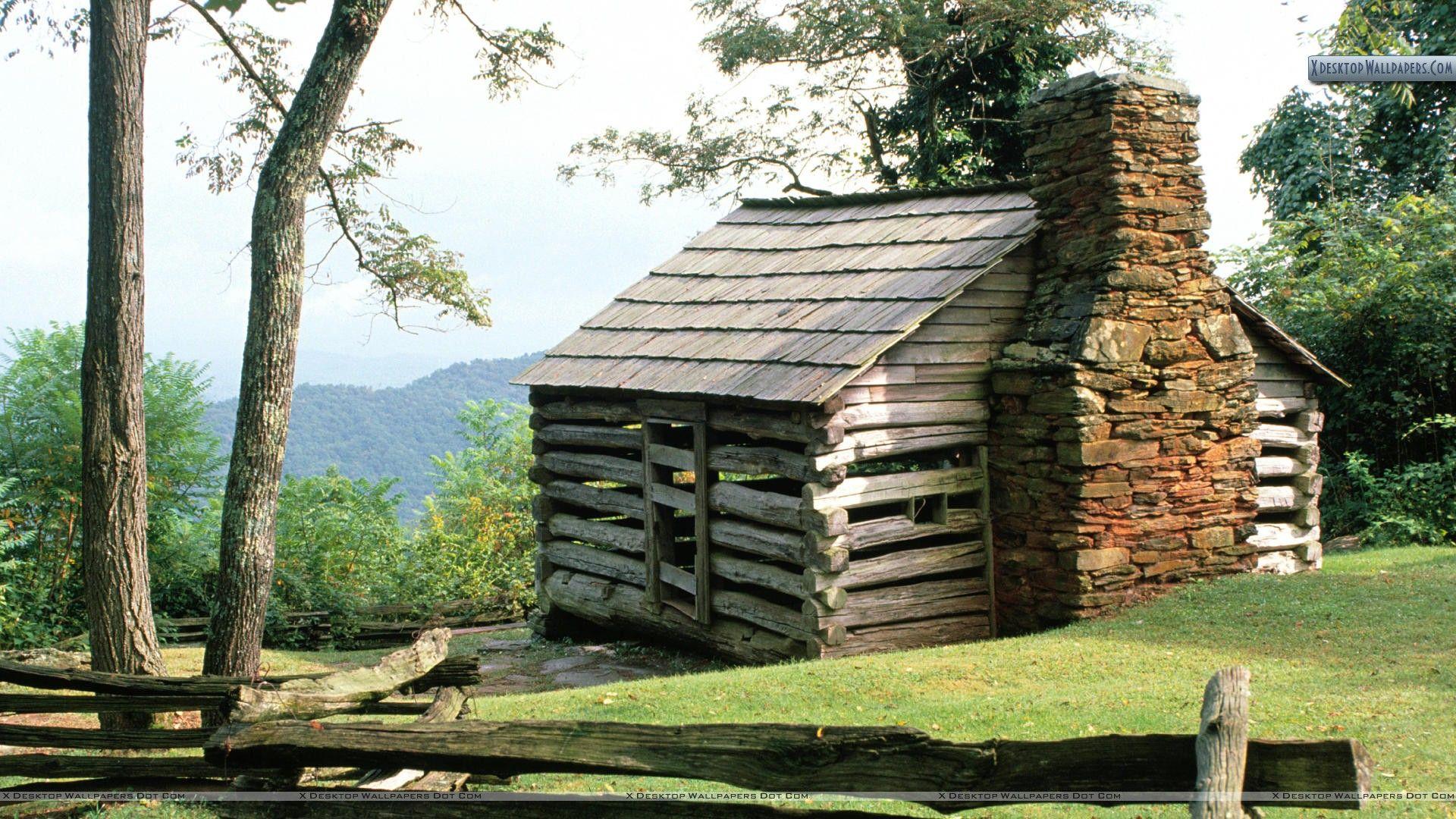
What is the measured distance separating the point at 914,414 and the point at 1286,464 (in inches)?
179

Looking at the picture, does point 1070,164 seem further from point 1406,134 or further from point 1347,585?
point 1406,134

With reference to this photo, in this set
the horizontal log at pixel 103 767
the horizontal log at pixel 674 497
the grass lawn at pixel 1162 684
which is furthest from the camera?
the horizontal log at pixel 674 497

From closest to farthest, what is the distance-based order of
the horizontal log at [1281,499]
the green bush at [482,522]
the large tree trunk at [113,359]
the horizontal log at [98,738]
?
1. the horizontal log at [98,738]
2. the large tree trunk at [113,359]
3. the horizontal log at [1281,499]
4. the green bush at [482,522]

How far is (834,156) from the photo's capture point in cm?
2523

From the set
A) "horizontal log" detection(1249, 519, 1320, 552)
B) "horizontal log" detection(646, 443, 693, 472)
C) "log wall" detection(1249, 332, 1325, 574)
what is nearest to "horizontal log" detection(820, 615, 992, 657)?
"horizontal log" detection(646, 443, 693, 472)

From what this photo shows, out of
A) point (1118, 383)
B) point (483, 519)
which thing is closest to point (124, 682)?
point (1118, 383)

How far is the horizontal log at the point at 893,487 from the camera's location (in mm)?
9828

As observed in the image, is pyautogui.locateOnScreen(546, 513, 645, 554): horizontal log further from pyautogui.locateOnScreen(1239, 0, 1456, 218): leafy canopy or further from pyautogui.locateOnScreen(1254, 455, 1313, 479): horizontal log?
pyautogui.locateOnScreen(1239, 0, 1456, 218): leafy canopy

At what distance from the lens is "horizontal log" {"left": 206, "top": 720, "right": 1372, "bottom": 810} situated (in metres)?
3.70

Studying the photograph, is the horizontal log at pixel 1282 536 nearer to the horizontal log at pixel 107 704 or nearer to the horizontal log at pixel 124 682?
the horizontal log at pixel 107 704

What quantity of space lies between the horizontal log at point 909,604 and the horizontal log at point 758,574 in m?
0.28

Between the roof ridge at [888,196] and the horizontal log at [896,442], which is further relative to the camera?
the roof ridge at [888,196]

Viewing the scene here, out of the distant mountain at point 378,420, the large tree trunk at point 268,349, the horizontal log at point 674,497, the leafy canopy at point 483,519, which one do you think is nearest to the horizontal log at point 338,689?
the large tree trunk at point 268,349

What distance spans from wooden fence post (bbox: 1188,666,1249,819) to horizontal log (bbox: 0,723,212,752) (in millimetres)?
4405
